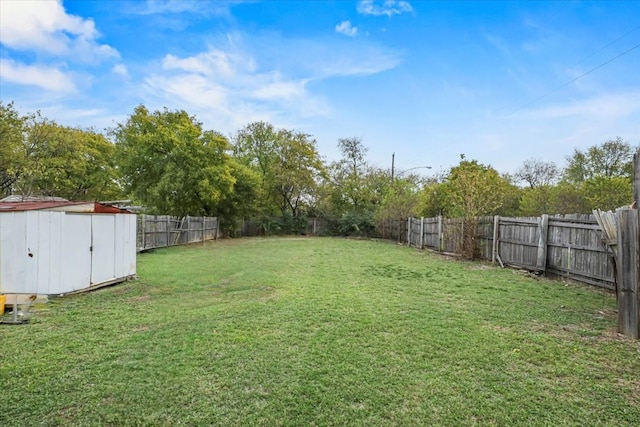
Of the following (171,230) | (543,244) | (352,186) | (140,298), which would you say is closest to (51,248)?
(140,298)

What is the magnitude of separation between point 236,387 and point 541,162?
91.7 feet

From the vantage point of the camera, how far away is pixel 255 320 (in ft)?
13.4

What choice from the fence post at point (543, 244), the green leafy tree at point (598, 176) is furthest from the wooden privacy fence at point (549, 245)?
the green leafy tree at point (598, 176)

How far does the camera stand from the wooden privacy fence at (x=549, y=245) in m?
6.04

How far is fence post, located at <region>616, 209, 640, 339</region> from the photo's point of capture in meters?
3.49

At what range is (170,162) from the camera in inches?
703

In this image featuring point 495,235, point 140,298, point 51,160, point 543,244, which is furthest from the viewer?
point 51,160

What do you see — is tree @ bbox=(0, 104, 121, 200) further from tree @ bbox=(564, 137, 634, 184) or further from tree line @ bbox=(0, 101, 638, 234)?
tree @ bbox=(564, 137, 634, 184)

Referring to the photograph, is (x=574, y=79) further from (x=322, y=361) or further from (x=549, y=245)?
(x=322, y=361)

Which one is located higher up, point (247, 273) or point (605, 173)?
point (605, 173)

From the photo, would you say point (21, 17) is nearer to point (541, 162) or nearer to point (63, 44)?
point (63, 44)

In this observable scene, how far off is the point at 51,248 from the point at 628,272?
300 inches

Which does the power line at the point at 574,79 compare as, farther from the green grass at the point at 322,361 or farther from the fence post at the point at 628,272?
the fence post at the point at 628,272

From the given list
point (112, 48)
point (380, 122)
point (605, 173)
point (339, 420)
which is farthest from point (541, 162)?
point (339, 420)
